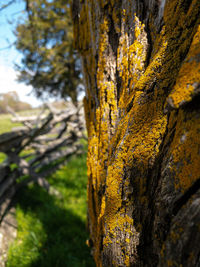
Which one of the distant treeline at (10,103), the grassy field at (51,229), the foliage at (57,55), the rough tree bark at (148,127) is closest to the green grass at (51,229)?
the grassy field at (51,229)

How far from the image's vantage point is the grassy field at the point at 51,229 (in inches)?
102

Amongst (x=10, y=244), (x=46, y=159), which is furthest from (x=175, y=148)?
(x=46, y=159)

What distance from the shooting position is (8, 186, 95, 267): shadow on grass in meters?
2.55

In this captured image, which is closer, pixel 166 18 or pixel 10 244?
pixel 166 18

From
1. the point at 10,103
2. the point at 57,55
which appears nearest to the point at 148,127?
the point at 57,55

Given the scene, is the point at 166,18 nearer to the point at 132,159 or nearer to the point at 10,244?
the point at 132,159

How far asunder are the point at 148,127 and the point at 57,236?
3.10 m

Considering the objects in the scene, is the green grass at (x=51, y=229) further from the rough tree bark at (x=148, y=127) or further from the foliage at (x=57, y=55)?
the foliage at (x=57, y=55)

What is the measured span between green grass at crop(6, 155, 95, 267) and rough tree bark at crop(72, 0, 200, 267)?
6.88 feet

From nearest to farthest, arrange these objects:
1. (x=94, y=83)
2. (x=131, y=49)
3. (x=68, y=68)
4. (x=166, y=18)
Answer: (x=166, y=18) → (x=131, y=49) → (x=94, y=83) → (x=68, y=68)

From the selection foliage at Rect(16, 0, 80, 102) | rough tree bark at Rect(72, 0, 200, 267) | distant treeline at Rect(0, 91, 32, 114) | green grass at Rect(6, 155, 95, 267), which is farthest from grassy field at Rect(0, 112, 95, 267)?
distant treeline at Rect(0, 91, 32, 114)

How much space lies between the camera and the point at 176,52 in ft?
2.39

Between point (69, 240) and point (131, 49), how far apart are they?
10.8 ft

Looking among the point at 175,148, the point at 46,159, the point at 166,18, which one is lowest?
the point at 175,148
